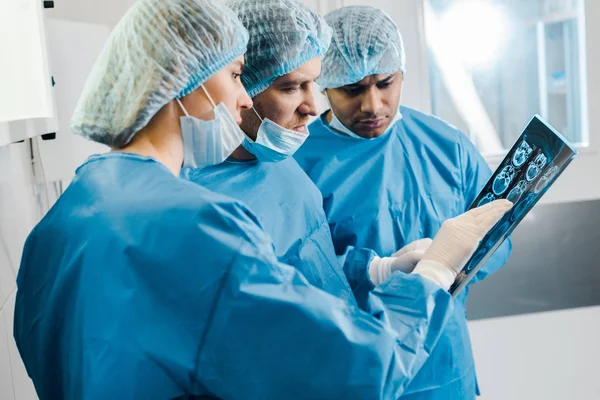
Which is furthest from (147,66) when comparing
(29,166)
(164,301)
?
(29,166)

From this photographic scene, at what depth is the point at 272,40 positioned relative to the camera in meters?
1.30

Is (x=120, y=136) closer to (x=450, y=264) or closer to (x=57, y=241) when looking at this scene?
(x=57, y=241)

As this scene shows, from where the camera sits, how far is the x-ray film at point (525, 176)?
1193mm

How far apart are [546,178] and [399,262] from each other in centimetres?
37

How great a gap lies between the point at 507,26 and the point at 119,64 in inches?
74.2

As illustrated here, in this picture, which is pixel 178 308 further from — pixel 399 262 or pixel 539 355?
pixel 539 355

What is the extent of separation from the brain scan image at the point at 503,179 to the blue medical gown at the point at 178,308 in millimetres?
542

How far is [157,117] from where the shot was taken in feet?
3.17

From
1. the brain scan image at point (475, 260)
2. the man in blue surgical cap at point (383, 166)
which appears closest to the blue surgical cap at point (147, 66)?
the brain scan image at point (475, 260)

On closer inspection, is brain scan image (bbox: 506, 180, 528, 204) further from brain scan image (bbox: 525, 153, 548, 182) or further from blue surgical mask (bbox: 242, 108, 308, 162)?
blue surgical mask (bbox: 242, 108, 308, 162)

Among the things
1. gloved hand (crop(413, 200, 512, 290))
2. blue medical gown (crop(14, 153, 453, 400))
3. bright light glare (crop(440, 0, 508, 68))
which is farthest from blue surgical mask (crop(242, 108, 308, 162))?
bright light glare (crop(440, 0, 508, 68))

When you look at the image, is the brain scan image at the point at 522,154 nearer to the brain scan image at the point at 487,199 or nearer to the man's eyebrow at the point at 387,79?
the brain scan image at the point at 487,199

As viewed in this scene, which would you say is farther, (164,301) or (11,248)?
(11,248)

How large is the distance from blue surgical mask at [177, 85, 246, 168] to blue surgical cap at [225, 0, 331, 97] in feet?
0.93
